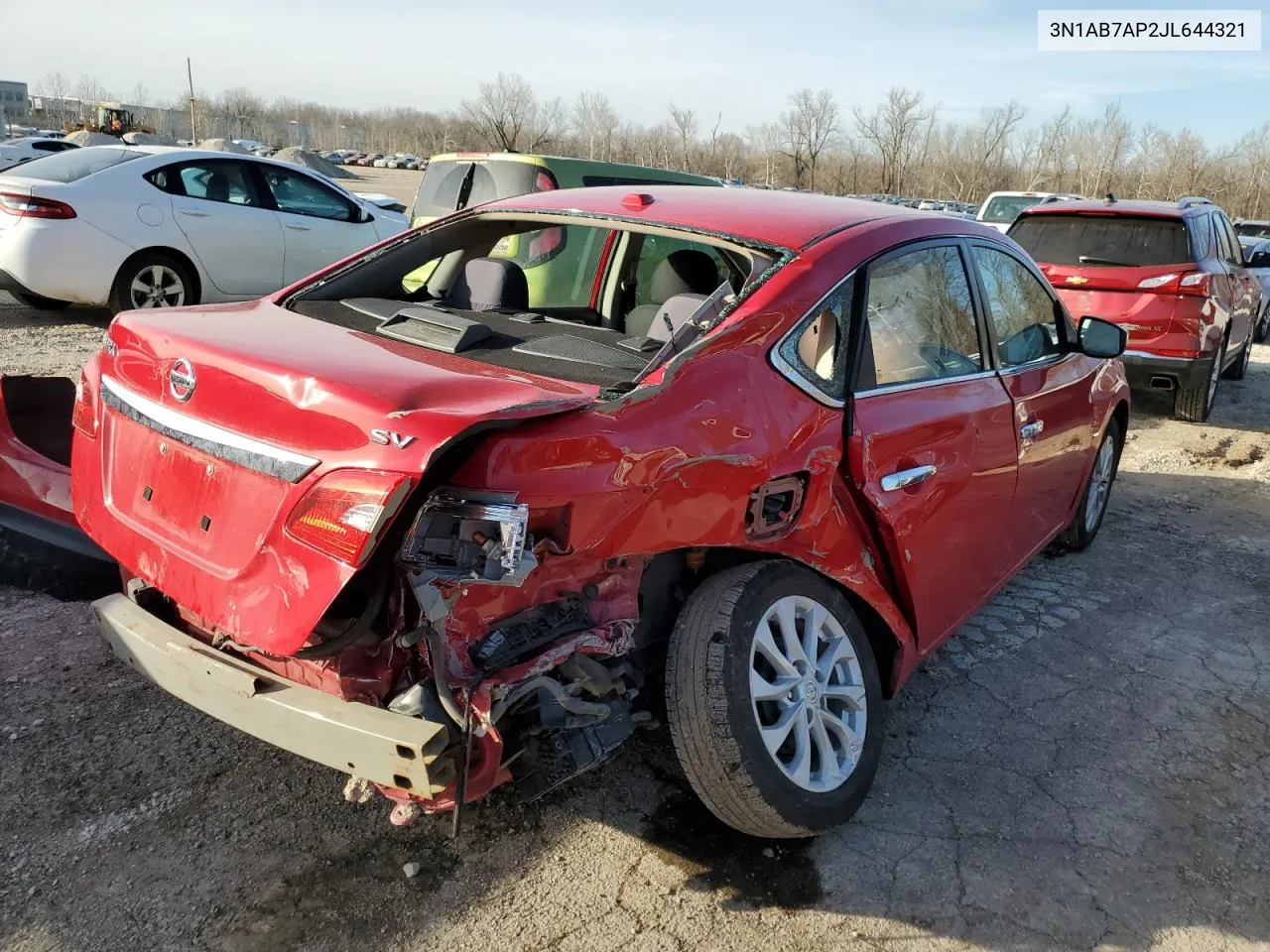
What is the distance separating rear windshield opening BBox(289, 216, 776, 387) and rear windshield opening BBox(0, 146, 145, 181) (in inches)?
218

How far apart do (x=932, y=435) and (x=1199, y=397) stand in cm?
627

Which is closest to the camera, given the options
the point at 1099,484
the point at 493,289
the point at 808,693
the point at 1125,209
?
the point at 808,693

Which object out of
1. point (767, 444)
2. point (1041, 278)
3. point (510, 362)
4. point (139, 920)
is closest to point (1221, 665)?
point (1041, 278)

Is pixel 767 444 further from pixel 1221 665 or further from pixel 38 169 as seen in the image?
pixel 38 169

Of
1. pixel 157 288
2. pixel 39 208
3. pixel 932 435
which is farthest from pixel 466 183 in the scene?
pixel 932 435

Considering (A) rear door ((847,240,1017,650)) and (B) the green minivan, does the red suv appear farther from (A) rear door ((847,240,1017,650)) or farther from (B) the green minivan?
(A) rear door ((847,240,1017,650))

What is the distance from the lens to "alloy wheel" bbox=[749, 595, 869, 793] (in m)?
2.58

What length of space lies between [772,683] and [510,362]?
43.5 inches

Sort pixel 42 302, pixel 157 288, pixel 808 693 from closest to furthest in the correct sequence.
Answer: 1. pixel 808 693
2. pixel 157 288
3. pixel 42 302

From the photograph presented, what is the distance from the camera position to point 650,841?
2684 mm

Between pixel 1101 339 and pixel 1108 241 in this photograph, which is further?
pixel 1108 241

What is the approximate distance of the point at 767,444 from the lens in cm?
247

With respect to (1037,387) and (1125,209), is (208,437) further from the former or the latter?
(1125,209)

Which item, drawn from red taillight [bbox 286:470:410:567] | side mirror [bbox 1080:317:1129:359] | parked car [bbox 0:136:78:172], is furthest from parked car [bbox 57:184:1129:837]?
parked car [bbox 0:136:78:172]
